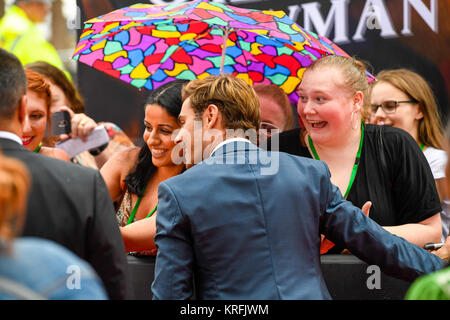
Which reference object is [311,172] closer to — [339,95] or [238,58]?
[339,95]

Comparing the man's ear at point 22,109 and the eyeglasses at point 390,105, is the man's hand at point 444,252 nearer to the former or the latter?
the eyeglasses at point 390,105

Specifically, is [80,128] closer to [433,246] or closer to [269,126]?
[269,126]

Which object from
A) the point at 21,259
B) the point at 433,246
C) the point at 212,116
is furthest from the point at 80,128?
the point at 21,259

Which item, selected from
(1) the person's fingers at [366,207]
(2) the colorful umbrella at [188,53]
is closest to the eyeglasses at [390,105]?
(2) the colorful umbrella at [188,53]

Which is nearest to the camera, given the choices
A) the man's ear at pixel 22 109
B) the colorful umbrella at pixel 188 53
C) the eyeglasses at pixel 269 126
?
the man's ear at pixel 22 109

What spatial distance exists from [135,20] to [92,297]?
1.96 metres

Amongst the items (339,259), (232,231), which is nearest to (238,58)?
(339,259)

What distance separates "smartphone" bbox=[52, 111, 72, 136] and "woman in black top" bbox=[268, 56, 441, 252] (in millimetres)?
1279

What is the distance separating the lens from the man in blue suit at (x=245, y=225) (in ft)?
7.23

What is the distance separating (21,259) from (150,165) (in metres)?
2.26

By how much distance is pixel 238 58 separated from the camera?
3.96 metres

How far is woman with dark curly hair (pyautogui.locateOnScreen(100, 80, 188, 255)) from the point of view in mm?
3285

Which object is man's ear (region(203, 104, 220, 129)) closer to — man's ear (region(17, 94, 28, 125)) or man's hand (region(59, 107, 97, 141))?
man's ear (region(17, 94, 28, 125))

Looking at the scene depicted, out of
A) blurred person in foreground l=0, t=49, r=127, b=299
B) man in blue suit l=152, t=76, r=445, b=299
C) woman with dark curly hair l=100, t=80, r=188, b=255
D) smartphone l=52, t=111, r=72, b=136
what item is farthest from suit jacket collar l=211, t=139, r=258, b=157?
smartphone l=52, t=111, r=72, b=136
